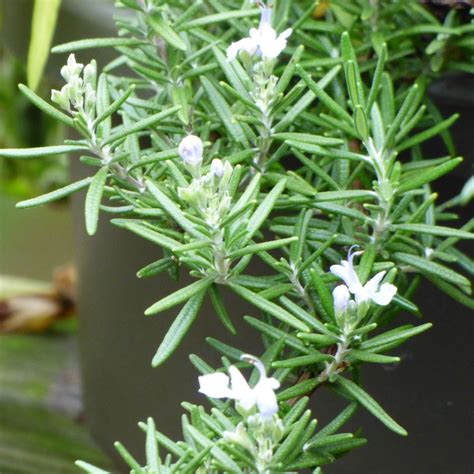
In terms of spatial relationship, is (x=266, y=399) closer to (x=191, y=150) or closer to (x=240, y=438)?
(x=240, y=438)

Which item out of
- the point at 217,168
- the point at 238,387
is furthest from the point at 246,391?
the point at 217,168

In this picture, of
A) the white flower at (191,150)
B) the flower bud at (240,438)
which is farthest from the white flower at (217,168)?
the flower bud at (240,438)

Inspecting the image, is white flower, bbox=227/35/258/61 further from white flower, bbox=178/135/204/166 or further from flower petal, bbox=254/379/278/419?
flower petal, bbox=254/379/278/419

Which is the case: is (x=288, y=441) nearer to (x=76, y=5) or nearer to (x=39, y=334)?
(x=76, y=5)

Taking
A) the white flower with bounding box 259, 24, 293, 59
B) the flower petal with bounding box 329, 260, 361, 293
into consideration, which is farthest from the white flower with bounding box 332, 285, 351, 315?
the white flower with bounding box 259, 24, 293, 59

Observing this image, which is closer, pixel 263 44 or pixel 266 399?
pixel 266 399

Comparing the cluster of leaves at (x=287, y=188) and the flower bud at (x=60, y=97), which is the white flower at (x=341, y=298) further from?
the flower bud at (x=60, y=97)

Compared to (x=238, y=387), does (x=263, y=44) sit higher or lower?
higher

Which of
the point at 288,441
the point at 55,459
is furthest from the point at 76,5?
the point at 288,441
